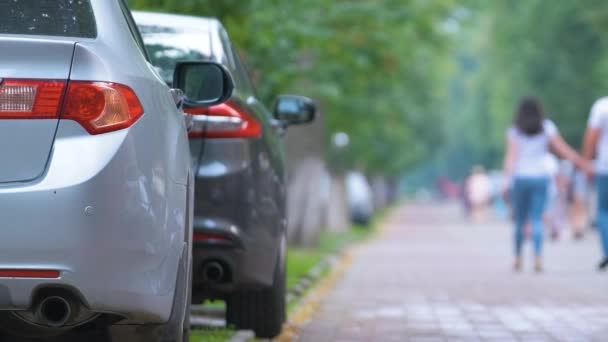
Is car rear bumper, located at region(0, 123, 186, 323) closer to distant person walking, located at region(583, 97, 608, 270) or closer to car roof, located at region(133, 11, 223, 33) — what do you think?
car roof, located at region(133, 11, 223, 33)

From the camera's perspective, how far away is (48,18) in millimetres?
5258

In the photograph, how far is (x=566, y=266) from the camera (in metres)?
Answer: 17.6

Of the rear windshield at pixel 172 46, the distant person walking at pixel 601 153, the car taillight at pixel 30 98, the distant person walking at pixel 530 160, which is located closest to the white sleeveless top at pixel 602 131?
the distant person walking at pixel 601 153

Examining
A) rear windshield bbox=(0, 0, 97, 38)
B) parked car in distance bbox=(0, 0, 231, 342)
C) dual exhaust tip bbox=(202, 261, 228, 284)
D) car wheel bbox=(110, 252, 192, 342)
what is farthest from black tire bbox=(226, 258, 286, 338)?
rear windshield bbox=(0, 0, 97, 38)

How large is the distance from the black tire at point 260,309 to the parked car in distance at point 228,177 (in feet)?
0.08

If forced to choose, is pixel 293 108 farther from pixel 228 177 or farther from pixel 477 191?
pixel 477 191

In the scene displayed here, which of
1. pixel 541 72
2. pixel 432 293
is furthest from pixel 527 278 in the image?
pixel 541 72

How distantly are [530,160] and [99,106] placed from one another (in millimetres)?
11111

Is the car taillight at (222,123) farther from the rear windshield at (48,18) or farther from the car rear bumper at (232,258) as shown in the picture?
the rear windshield at (48,18)

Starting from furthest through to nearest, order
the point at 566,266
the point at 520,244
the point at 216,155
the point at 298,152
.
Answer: the point at 298,152 → the point at 566,266 → the point at 520,244 → the point at 216,155

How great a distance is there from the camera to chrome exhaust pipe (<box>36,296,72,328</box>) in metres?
4.96

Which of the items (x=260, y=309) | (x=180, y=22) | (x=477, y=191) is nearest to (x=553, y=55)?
(x=477, y=191)

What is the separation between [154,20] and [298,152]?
632 inches

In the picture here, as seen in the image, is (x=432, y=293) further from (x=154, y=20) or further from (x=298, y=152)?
(x=298, y=152)
